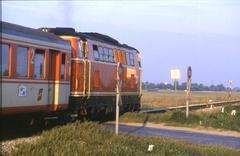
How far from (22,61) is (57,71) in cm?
253

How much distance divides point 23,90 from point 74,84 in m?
5.08

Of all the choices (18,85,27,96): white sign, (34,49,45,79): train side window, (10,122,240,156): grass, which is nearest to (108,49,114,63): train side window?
(34,49,45,79): train side window

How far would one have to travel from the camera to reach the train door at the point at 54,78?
18.0m

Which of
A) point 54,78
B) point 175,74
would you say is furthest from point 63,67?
point 175,74

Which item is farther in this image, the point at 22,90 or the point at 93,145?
the point at 22,90

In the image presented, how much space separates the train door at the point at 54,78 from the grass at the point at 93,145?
1921mm

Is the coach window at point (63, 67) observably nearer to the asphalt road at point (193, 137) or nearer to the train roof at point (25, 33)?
the train roof at point (25, 33)

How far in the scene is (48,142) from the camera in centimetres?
1342

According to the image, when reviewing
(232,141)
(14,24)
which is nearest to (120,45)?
(232,141)

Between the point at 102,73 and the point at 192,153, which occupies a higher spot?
the point at 102,73

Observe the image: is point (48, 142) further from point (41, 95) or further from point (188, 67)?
point (188, 67)

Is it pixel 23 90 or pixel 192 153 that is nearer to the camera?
pixel 192 153

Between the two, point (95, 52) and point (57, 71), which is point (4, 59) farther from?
point (95, 52)

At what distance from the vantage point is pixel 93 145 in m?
14.0
